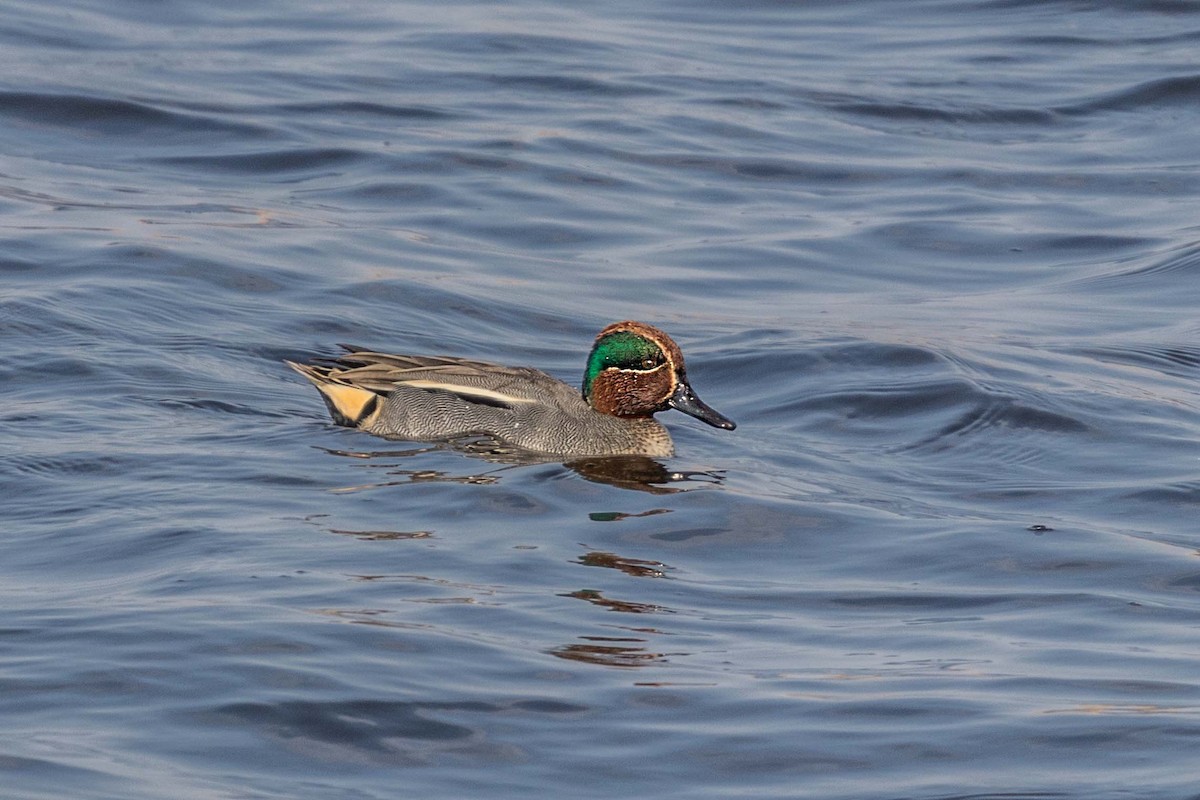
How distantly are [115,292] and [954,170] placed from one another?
7.26 meters

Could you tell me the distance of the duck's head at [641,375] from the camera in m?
10.3

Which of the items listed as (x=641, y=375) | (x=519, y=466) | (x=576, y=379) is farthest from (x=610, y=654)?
(x=576, y=379)

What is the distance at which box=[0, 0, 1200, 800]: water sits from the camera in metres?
6.22

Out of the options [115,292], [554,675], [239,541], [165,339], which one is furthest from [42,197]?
[554,675]

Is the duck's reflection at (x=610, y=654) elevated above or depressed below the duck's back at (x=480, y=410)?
below

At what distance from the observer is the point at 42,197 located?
14844mm

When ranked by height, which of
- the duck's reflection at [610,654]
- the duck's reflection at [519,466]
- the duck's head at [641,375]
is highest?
the duck's head at [641,375]

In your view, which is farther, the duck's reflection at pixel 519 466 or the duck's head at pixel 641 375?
the duck's head at pixel 641 375

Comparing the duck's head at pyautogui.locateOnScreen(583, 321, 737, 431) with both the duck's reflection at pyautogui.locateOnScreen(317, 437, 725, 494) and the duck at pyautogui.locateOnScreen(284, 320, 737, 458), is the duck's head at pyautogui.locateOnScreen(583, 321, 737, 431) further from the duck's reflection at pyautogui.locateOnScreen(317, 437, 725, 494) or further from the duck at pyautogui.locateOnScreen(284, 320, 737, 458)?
the duck's reflection at pyautogui.locateOnScreen(317, 437, 725, 494)

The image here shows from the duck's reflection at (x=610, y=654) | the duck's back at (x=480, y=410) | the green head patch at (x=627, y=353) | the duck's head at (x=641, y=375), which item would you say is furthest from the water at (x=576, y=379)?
the green head patch at (x=627, y=353)

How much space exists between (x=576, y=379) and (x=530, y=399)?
5.87 ft

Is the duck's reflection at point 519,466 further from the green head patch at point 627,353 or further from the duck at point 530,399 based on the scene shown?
the green head patch at point 627,353

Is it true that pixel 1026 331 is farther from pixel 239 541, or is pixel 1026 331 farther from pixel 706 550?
pixel 239 541

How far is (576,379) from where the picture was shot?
12.0 meters
